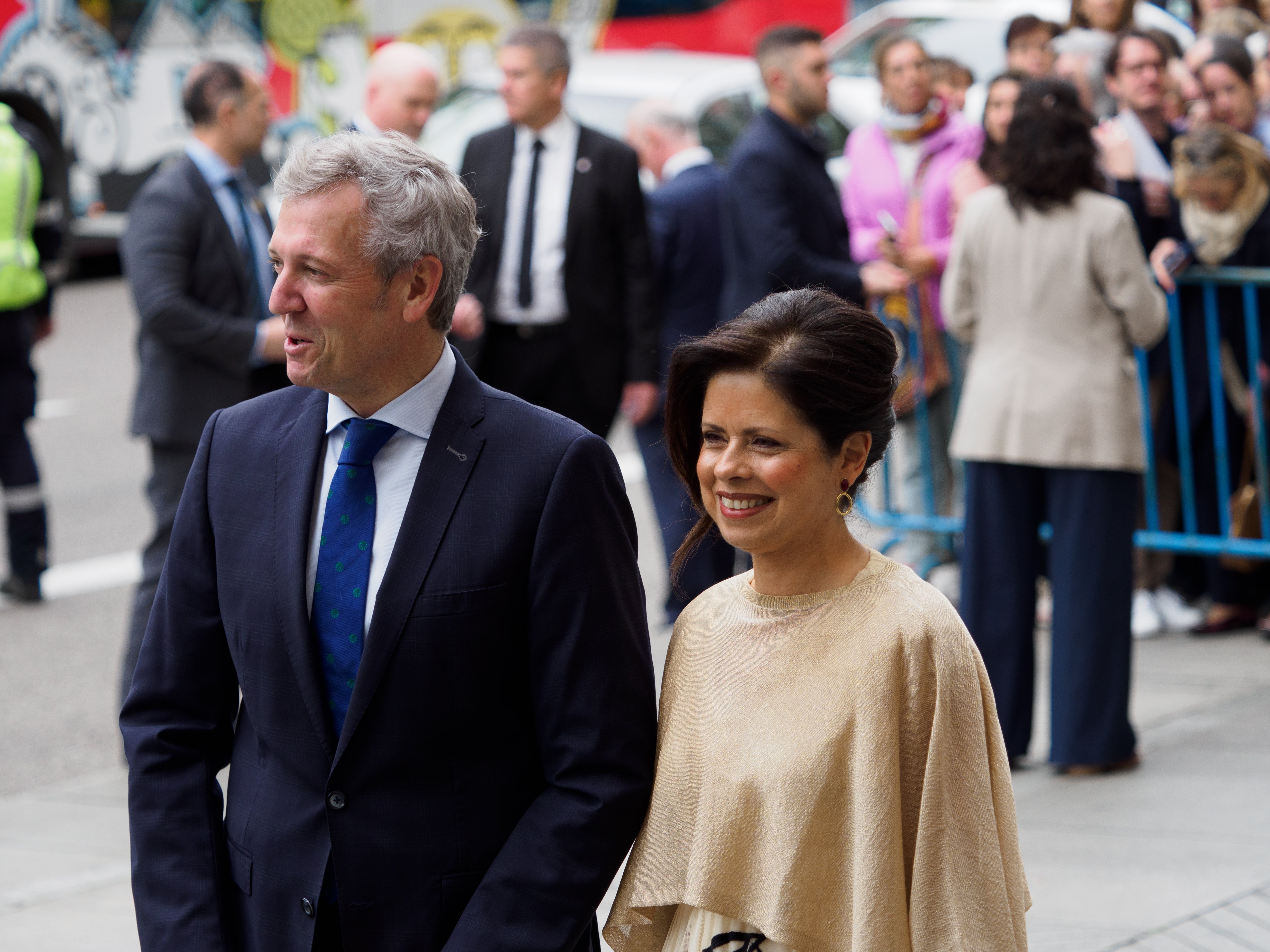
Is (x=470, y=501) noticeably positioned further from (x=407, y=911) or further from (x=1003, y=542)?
(x=1003, y=542)

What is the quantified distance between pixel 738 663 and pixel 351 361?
694mm

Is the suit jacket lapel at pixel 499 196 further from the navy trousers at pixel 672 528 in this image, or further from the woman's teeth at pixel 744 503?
the woman's teeth at pixel 744 503

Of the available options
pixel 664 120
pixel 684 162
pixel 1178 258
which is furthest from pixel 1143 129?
pixel 664 120

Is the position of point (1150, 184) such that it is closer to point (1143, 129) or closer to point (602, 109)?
point (1143, 129)

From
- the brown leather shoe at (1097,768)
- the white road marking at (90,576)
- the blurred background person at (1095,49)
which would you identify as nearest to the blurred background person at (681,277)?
the blurred background person at (1095,49)

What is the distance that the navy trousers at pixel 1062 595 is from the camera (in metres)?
5.31

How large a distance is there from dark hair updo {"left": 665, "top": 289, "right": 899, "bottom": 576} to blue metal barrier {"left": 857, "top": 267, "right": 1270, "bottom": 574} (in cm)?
440

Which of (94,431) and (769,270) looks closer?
(769,270)

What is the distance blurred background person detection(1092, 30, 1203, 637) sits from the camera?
6.93m

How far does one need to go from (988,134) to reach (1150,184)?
76cm

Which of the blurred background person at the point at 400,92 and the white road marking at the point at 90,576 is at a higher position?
the blurred background person at the point at 400,92

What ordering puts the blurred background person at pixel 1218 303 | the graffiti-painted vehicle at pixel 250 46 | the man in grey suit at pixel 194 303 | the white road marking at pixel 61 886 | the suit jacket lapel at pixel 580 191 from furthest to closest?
the graffiti-painted vehicle at pixel 250 46, the blurred background person at pixel 1218 303, the suit jacket lapel at pixel 580 191, the man in grey suit at pixel 194 303, the white road marking at pixel 61 886

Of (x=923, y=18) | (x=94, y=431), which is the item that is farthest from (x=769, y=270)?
(x=923, y=18)

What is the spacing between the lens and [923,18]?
13.5m
